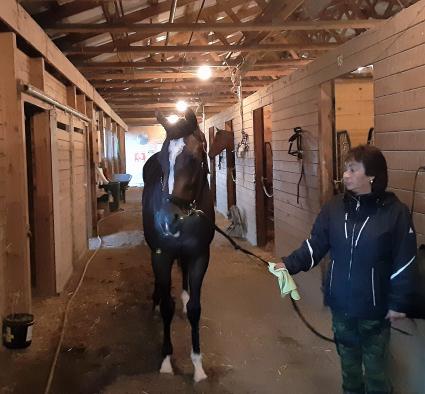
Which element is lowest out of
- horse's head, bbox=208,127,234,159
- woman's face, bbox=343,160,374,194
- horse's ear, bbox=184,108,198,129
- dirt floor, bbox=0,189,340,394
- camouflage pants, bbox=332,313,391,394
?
dirt floor, bbox=0,189,340,394

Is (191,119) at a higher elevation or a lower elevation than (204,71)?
lower

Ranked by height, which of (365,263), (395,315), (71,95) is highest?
(71,95)

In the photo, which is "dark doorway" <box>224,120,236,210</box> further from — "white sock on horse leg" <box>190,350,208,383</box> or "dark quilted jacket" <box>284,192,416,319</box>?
"dark quilted jacket" <box>284,192,416,319</box>

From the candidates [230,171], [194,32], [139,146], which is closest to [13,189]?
[194,32]

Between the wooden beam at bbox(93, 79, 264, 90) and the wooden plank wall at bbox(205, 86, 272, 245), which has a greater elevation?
the wooden beam at bbox(93, 79, 264, 90)

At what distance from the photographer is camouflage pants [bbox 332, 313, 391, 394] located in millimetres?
2111

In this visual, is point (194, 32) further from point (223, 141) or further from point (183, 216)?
point (183, 216)

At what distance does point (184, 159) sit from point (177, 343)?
144cm

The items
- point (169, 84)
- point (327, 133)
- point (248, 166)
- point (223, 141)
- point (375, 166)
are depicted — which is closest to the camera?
point (375, 166)

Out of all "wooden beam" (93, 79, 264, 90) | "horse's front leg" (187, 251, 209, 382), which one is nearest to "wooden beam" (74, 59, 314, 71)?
"wooden beam" (93, 79, 264, 90)

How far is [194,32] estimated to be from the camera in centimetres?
682

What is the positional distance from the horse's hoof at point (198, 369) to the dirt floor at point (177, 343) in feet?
0.13

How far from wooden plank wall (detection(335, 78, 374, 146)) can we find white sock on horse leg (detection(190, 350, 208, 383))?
7.91ft

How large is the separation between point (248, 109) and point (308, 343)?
14.7ft
